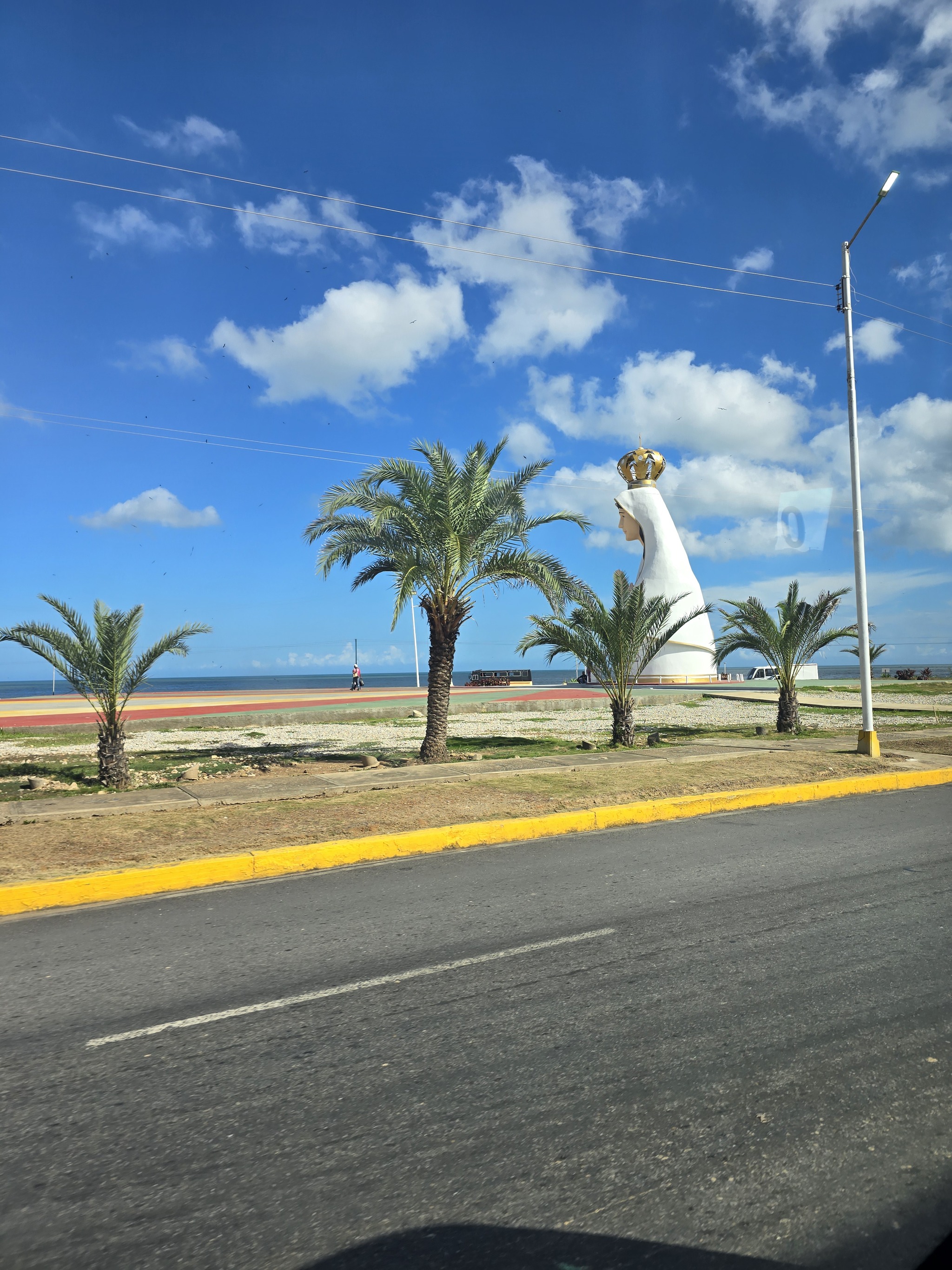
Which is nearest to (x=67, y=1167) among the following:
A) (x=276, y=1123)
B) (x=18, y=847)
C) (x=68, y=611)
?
(x=276, y=1123)

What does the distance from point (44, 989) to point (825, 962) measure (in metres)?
3.96

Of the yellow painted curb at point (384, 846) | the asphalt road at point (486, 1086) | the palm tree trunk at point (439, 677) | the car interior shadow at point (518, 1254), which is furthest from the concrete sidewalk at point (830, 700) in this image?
the car interior shadow at point (518, 1254)

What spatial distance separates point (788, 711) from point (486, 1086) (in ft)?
58.2

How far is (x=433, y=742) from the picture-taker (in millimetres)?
14477

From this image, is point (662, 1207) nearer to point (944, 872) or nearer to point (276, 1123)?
point (276, 1123)

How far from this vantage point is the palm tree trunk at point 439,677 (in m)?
14.5

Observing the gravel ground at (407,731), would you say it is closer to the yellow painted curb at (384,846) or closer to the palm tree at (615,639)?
the palm tree at (615,639)

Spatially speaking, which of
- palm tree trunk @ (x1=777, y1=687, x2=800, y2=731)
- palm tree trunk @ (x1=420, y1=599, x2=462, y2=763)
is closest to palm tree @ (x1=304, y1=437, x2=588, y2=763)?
palm tree trunk @ (x1=420, y1=599, x2=462, y2=763)

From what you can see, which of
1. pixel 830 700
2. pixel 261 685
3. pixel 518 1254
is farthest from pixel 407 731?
pixel 261 685

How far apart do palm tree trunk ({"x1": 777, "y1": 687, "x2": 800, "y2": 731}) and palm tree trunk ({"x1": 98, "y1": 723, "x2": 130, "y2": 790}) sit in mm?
14261

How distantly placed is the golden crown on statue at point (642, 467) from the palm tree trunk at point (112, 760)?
48.0 m

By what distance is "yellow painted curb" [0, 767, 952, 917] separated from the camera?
572 centimetres

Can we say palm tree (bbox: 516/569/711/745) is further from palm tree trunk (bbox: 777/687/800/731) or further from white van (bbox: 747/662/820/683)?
white van (bbox: 747/662/820/683)

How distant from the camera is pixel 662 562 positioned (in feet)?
178
